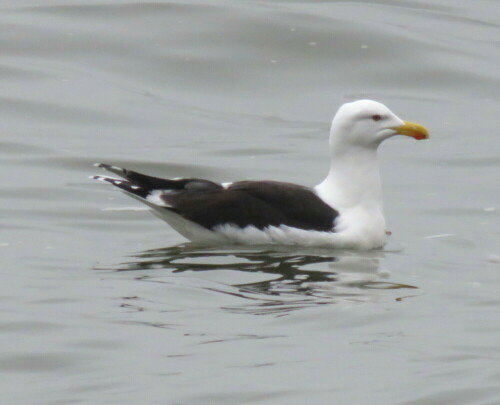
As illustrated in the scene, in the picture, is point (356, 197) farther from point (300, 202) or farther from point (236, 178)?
point (236, 178)

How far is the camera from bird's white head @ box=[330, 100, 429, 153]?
10.3 metres

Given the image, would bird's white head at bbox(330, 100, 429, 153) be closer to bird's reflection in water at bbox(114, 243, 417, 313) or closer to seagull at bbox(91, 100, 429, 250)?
seagull at bbox(91, 100, 429, 250)

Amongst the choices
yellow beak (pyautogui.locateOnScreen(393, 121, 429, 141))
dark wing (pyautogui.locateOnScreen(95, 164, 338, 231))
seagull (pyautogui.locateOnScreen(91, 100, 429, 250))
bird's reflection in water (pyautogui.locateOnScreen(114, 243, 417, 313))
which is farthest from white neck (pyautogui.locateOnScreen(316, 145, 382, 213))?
bird's reflection in water (pyautogui.locateOnScreen(114, 243, 417, 313))

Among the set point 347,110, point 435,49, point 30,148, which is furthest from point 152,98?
point 347,110

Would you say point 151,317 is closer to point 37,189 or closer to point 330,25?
point 37,189

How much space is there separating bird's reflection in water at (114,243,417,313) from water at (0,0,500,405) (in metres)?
0.03

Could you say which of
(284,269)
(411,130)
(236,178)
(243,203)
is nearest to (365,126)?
(411,130)

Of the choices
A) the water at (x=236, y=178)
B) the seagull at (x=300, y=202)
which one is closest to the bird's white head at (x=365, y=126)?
the seagull at (x=300, y=202)

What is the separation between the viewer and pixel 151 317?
8031mm

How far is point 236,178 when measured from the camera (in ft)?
44.0

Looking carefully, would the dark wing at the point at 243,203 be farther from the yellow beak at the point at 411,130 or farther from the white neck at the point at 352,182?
the yellow beak at the point at 411,130

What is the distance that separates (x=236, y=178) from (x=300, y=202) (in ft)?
11.7

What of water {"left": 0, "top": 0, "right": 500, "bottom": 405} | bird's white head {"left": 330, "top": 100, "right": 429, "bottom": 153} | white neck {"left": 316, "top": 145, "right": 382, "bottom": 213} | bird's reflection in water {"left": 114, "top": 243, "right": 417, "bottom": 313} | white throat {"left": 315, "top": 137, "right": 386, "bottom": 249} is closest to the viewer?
water {"left": 0, "top": 0, "right": 500, "bottom": 405}

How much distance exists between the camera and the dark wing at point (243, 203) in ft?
32.3
